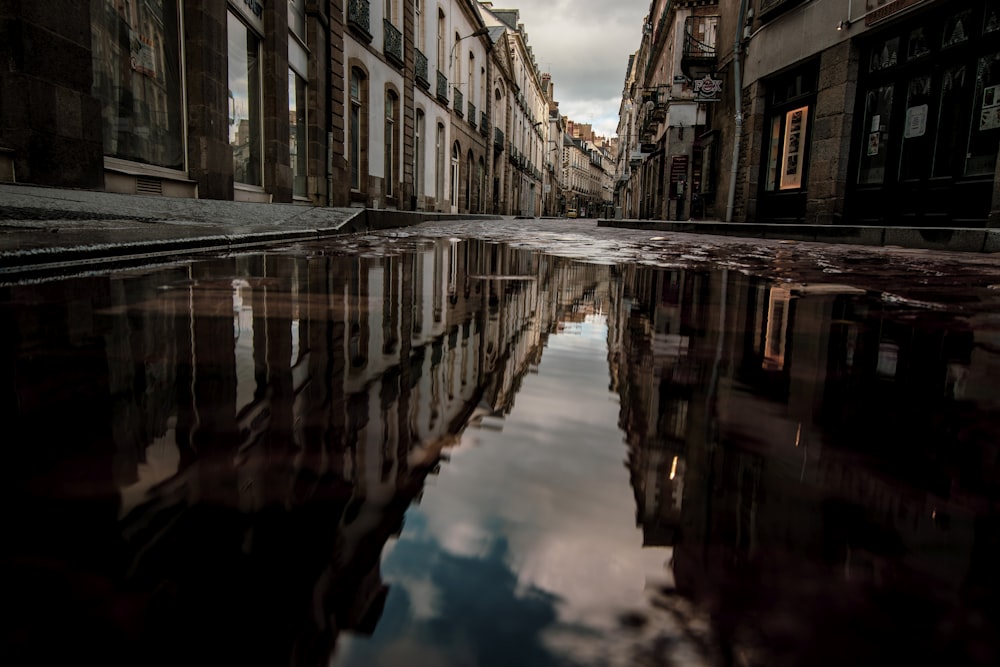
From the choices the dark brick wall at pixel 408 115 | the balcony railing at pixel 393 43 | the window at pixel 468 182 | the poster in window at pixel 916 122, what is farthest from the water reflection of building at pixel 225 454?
the window at pixel 468 182

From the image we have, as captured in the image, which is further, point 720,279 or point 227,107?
point 227,107

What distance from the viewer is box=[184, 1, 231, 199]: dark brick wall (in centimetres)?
775

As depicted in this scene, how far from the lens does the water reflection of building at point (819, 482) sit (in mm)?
502

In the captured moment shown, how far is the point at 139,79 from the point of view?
704 cm

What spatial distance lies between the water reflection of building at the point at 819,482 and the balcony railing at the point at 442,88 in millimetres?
20244

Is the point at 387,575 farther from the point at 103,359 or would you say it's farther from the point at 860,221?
the point at 860,221

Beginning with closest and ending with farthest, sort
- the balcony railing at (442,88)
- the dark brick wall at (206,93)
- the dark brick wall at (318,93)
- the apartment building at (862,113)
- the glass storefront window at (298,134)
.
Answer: the dark brick wall at (206,93)
the apartment building at (862,113)
the glass storefront window at (298,134)
the dark brick wall at (318,93)
the balcony railing at (442,88)

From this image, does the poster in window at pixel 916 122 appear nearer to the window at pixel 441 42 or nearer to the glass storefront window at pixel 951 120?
the glass storefront window at pixel 951 120

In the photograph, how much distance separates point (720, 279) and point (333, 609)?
3.18 meters

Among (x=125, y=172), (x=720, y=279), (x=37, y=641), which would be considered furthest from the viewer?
(x=125, y=172)

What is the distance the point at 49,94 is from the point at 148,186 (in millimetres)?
1757

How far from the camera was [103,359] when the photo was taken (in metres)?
1.25

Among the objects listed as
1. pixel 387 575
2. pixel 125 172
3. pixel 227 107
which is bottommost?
pixel 387 575

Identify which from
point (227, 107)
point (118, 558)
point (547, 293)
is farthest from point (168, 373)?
point (227, 107)
